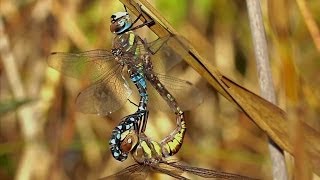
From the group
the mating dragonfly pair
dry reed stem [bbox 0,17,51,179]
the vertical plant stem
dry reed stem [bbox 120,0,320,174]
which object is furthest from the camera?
dry reed stem [bbox 0,17,51,179]

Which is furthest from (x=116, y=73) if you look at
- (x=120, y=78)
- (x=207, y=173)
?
(x=207, y=173)

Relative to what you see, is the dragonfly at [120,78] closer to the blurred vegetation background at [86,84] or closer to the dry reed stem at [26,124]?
the blurred vegetation background at [86,84]

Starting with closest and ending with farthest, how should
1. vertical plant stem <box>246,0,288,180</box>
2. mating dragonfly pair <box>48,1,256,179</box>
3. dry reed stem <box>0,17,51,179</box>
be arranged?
vertical plant stem <box>246,0,288,180</box> → mating dragonfly pair <box>48,1,256,179</box> → dry reed stem <box>0,17,51,179</box>

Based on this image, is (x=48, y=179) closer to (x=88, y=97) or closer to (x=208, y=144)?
(x=208, y=144)

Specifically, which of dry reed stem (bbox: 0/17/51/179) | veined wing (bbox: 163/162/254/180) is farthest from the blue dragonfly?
dry reed stem (bbox: 0/17/51/179)

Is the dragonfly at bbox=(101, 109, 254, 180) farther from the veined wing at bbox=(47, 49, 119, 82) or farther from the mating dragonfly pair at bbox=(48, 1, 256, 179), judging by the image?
the veined wing at bbox=(47, 49, 119, 82)

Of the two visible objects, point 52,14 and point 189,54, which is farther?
point 52,14

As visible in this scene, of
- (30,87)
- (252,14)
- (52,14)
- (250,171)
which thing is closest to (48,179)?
(30,87)
